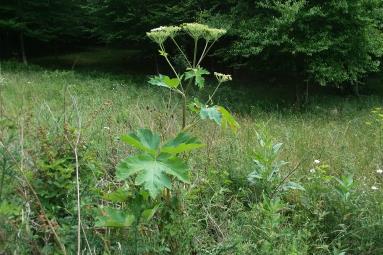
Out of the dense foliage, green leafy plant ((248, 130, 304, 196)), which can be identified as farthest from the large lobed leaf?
the dense foliage

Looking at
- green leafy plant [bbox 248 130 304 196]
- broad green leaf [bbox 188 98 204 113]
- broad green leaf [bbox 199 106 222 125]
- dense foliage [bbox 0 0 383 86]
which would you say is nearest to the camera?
broad green leaf [bbox 199 106 222 125]

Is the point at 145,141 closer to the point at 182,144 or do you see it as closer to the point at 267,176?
the point at 182,144

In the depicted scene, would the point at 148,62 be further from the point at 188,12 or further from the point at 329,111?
the point at 329,111

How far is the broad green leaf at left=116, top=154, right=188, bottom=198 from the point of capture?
2.37 meters

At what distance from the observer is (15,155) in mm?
2887

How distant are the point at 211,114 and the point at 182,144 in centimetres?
38

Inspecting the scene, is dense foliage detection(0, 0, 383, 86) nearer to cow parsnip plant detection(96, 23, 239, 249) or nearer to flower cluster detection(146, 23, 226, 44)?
flower cluster detection(146, 23, 226, 44)

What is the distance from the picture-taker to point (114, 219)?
255cm

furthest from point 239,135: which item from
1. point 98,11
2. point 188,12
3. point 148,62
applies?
point 148,62

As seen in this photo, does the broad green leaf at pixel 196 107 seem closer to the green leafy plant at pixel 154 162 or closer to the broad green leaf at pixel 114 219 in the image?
the green leafy plant at pixel 154 162

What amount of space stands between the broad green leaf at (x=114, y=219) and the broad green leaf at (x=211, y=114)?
2.47ft

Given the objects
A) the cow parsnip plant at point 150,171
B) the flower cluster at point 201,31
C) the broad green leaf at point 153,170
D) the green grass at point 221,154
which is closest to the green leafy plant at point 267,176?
the green grass at point 221,154

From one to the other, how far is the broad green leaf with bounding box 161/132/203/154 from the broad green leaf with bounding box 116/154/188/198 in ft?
0.15

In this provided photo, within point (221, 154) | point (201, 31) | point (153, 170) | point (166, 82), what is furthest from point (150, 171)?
point (221, 154)
